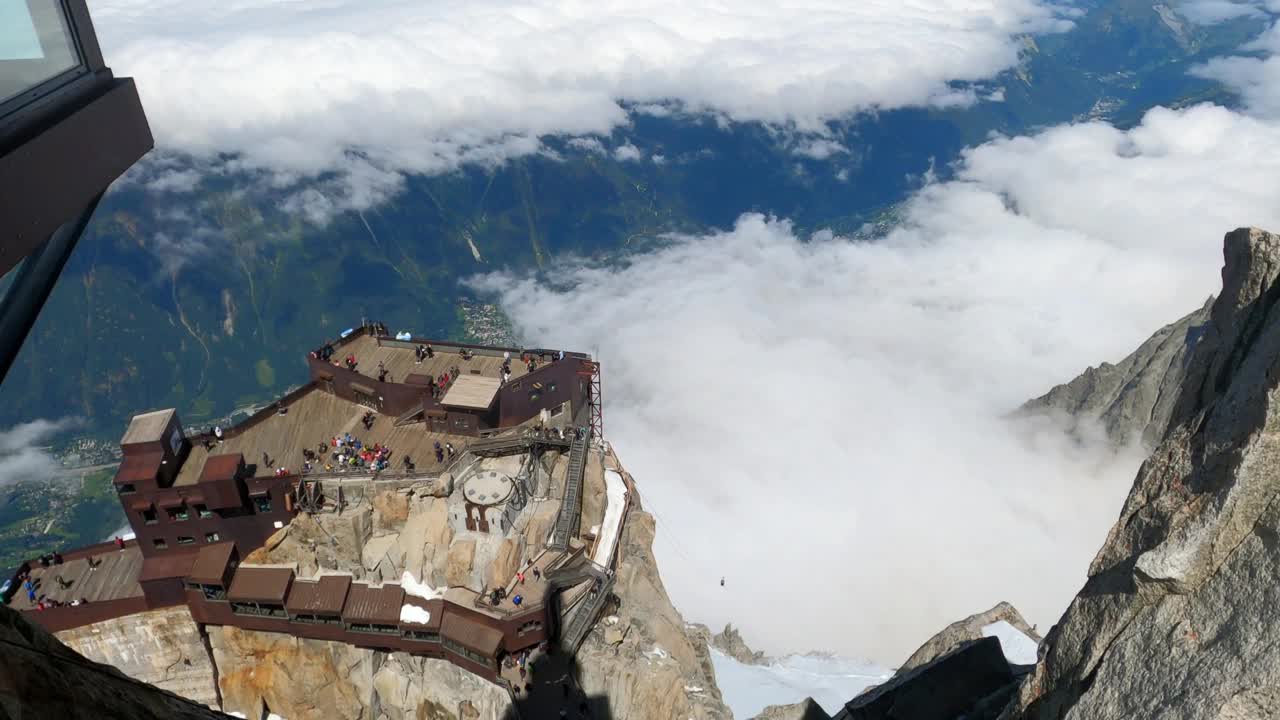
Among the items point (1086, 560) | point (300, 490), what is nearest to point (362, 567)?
point (300, 490)

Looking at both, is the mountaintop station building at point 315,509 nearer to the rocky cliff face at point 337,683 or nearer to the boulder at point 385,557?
the boulder at point 385,557


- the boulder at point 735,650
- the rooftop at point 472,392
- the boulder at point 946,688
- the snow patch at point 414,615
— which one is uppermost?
the boulder at point 946,688

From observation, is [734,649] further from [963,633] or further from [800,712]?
[800,712]

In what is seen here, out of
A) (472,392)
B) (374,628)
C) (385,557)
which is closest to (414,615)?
(374,628)

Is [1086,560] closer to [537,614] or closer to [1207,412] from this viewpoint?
[537,614]

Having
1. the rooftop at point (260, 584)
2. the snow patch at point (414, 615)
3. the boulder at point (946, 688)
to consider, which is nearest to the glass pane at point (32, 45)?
the boulder at point (946, 688)

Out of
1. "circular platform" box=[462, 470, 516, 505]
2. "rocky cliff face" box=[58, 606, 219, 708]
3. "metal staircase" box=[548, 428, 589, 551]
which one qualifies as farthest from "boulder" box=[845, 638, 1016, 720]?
"rocky cliff face" box=[58, 606, 219, 708]
